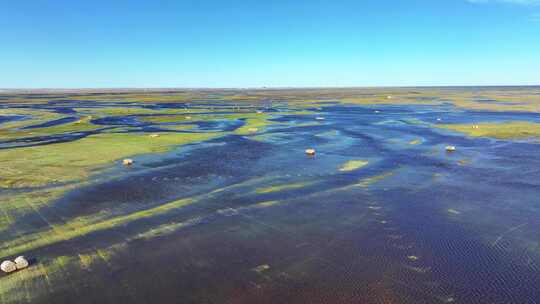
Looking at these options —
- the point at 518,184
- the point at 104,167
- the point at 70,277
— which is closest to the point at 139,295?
the point at 70,277

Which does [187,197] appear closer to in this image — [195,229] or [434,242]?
[195,229]

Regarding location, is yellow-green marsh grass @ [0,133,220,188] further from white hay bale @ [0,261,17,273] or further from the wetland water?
white hay bale @ [0,261,17,273]

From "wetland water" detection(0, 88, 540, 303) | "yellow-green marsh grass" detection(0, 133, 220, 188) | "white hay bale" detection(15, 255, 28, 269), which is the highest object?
"yellow-green marsh grass" detection(0, 133, 220, 188)

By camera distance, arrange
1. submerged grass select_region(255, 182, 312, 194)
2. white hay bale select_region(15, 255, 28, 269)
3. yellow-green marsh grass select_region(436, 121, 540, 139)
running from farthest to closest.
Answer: yellow-green marsh grass select_region(436, 121, 540, 139)
submerged grass select_region(255, 182, 312, 194)
white hay bale select_region(15, 255, 28, 269)

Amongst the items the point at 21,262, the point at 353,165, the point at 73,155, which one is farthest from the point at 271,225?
the point at 73,155

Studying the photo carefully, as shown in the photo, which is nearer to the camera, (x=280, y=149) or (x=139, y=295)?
(x=139, y=295)

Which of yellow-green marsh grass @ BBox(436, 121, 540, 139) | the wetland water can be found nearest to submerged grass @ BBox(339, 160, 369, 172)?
the wetland water
